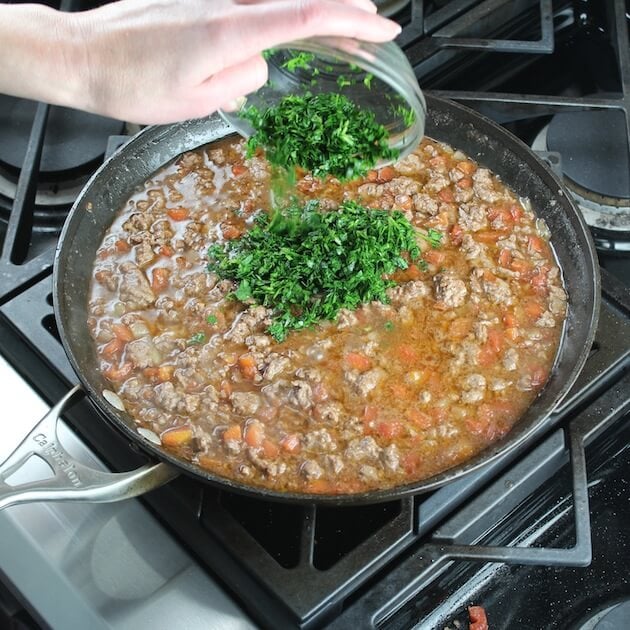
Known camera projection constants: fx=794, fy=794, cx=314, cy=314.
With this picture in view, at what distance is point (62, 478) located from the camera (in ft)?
7.64

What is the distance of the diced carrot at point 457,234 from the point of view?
3.12 metres

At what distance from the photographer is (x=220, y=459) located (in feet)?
8.54

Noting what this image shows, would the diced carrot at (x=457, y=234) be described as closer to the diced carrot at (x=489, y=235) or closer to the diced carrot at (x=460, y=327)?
the diced carrot at (x=489, y=235)

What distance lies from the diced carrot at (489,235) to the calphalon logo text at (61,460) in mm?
1754

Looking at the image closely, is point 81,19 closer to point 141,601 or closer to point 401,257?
point 401,257

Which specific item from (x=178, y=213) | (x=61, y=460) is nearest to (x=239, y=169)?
(x=178, y=213)

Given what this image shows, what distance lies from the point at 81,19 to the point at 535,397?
6.21 feet

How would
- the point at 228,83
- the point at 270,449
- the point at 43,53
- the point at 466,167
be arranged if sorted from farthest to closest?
the point at 466,167 < the point at 270,449 < the point at 43,53 < the point at 228,83

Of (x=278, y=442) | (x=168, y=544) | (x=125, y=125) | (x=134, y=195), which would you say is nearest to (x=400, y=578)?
(x=278, y=442)

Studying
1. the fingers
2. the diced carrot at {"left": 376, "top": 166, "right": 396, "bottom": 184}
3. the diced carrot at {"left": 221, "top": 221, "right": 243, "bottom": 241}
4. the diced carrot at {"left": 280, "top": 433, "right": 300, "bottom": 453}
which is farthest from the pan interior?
the fingers

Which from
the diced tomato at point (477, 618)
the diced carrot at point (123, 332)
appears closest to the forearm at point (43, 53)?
the diced carrot at point (123, 332)

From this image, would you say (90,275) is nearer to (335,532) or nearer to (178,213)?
(178,213)

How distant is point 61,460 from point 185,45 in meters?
1.24

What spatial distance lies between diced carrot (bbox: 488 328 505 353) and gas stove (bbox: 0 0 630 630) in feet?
0.97
